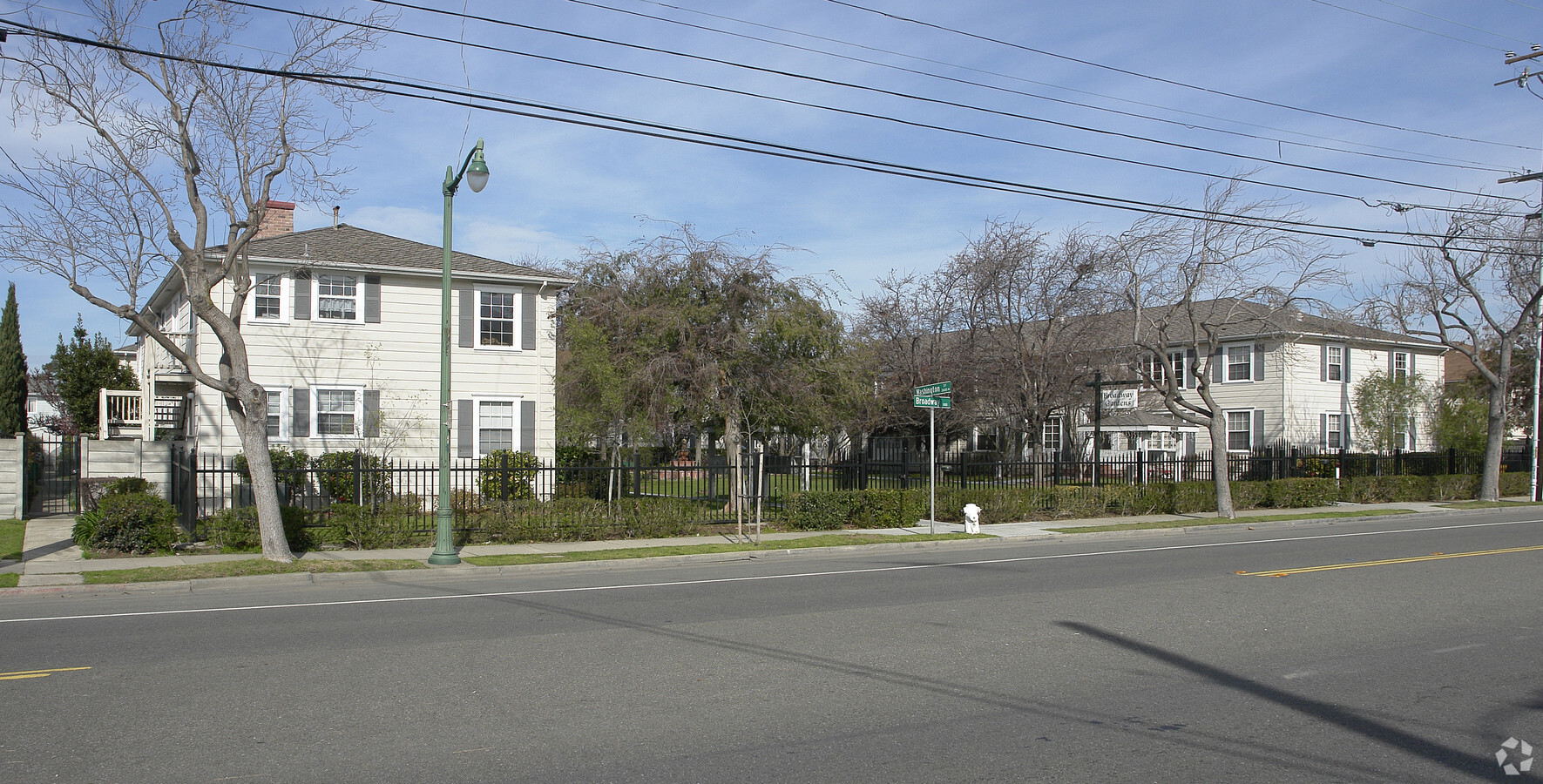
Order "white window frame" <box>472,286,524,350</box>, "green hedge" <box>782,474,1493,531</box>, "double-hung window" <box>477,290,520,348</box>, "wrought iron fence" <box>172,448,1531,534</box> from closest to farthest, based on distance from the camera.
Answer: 1. "wrought iron fence" <box>172,448,1531,534</box>
2. "green hedge" <box>782,474,1493,531</box>
3. "white window frame" <box>472,286,524,350</box>
4. "double-hung window" <box>477,290,520,348</box>

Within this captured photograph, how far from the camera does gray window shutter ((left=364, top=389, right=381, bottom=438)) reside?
23266mm

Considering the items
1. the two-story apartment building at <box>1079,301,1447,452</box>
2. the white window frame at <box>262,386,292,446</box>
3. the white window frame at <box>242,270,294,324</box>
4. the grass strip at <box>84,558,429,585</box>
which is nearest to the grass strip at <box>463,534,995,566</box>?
the grass strip at <box>84,558,429,585</box>

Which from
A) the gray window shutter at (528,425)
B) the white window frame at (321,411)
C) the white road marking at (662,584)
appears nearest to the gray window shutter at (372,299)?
the white window frame at (321,411)

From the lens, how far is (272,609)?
10.7m

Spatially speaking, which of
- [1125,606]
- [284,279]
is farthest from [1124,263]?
[284,279]

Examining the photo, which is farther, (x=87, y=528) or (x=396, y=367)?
(x=396, y=367)

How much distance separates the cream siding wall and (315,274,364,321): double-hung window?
0.22m

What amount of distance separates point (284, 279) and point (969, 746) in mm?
22175

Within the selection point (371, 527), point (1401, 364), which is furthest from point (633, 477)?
point (1401, 364)

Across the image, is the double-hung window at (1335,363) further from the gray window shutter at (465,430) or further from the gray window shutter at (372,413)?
the gray window shutter at (372,413)

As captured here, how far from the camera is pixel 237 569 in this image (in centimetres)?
1360

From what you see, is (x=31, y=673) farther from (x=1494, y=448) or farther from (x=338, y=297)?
(x=1494, y=448)

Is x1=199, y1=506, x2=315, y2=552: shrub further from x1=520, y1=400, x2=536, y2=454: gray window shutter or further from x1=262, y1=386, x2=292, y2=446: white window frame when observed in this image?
x1=520, y1=400, x2=536, y2=454: gray window shutter

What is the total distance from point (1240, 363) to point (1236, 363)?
0.17 m
